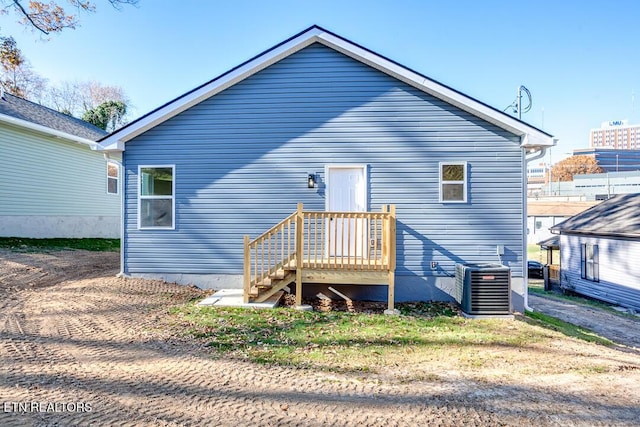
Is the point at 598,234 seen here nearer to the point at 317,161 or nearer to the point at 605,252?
the point at 605,252

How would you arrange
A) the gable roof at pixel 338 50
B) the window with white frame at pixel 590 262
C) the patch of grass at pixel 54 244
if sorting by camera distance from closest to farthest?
the gable roof at pixel 338 50, the patch of grass at pixel 54 244, the window with white frame at pixel 590 262

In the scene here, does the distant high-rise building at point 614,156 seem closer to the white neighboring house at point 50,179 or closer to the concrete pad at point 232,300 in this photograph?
the white neighboring house at point 50,179

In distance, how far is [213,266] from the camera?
805 cm

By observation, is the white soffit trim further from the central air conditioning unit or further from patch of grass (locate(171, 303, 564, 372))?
the central air conditioning unit

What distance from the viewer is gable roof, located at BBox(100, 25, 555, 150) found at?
24.2 ft

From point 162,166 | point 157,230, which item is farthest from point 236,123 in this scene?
point 157,230

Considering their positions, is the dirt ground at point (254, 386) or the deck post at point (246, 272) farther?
the deck post at point (246, 272)

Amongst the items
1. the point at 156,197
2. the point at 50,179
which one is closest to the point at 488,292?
the point at 156,197

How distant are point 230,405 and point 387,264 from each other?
4.15m

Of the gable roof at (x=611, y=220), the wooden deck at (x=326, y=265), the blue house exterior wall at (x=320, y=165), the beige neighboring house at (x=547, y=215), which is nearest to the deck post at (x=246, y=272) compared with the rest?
the wooden deck at (x=326, y=265)

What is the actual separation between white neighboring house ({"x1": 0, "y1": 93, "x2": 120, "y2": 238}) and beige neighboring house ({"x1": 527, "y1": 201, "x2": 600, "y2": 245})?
32914 mm

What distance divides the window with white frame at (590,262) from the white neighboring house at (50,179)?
19526 millimetres

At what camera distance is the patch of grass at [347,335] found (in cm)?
457

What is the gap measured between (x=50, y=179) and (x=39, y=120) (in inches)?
84.6
